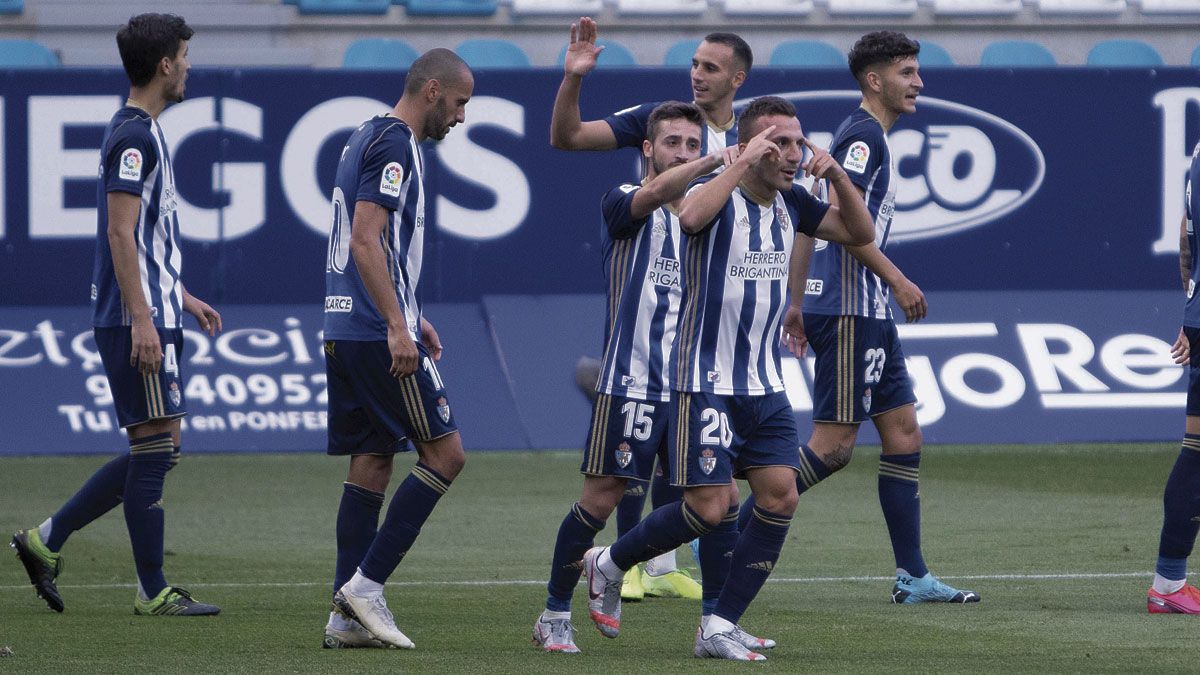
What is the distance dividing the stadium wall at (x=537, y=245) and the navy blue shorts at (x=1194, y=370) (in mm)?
5703

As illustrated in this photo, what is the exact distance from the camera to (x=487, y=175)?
1343cm

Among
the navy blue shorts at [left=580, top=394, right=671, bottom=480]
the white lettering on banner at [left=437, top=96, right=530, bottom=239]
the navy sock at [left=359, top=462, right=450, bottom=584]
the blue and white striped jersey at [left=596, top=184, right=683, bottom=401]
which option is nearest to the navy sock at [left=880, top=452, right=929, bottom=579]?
the blue and white striped jersey at [left=596, top=184, right=683, bottom=401]

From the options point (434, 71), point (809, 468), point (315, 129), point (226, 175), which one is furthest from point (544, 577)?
point (226, 175)

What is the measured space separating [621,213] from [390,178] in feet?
2.36

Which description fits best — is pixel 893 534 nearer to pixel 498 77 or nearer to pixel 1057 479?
pixel 1057 479

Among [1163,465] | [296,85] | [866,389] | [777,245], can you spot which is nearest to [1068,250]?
[1163,465]

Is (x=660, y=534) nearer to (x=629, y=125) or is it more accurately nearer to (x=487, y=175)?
(x=629, y=125)

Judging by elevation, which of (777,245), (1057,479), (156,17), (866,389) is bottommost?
(1057,479)

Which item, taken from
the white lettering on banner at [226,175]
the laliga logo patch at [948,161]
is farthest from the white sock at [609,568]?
the white lettering on banner at [226,175]

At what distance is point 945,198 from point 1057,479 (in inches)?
125

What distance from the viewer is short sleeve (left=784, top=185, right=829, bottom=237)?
574 cm

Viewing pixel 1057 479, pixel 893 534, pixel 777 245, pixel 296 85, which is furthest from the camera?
pixel 296 85

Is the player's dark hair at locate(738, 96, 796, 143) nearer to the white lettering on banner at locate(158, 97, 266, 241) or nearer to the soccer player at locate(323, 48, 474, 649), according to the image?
the soccer player at locate(323, 48, 474, 649)

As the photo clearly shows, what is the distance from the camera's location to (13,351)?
12.5 m
